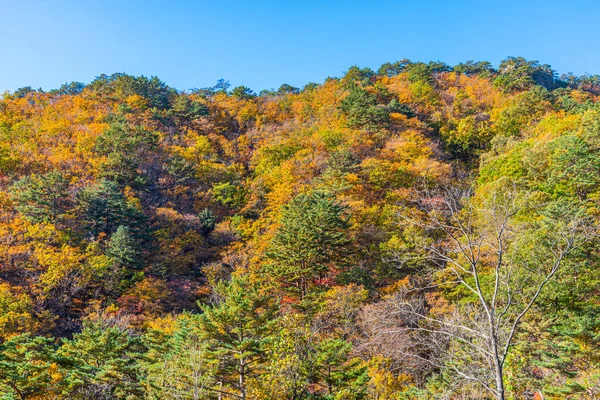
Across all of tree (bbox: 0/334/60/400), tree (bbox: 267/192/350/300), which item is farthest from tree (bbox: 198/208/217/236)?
tree (bbox: 0/334/60/400)

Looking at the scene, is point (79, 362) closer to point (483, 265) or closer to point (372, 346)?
point (372, 346)

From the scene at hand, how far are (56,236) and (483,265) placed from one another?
26350mm

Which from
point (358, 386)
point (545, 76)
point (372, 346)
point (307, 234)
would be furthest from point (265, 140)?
point (545, 76)

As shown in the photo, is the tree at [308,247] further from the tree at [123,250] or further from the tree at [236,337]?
the tree at [123,250]

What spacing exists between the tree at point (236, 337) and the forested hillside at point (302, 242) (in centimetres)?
9

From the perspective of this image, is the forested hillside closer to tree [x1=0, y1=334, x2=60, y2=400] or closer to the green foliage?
tree [x1=0, y1=334, x2=60, y2=400]

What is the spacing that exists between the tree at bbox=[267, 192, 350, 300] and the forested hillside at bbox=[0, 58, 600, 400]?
139 millimetres

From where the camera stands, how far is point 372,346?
632 inches

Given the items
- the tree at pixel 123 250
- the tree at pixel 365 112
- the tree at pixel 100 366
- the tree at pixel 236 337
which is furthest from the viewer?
the tree at pixel 365 112

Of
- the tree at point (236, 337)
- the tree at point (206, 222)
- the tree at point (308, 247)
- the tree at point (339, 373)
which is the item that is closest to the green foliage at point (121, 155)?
the tree at point (206, 222)

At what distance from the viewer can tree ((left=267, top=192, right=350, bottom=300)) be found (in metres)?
22.6

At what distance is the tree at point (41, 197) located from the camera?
25797 mm

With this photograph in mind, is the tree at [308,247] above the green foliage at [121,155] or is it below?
below

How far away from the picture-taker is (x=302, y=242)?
896 inches
